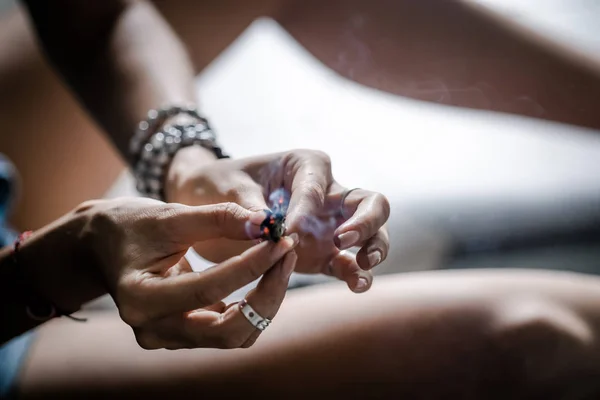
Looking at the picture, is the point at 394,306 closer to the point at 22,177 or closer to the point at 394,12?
the point at 394,12

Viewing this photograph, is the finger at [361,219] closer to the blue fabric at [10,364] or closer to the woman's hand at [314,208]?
the woman's hand at [314,208]

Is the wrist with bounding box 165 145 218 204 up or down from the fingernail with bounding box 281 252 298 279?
up

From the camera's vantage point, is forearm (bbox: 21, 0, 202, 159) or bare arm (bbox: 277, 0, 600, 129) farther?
forearm (bbox: 21, 0, 202, 159)

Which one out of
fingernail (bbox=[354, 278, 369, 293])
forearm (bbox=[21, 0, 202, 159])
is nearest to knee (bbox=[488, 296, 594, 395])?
fingernail (bbox=[354, 278, 369, 293])

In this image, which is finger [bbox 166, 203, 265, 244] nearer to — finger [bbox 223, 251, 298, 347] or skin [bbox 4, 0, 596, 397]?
finger [bbox 223, 251, 298, 347]

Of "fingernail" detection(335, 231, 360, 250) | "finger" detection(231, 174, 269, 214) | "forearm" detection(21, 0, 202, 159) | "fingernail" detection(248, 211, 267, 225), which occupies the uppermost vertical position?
"forearm" detection(21, 0, 202, 159)

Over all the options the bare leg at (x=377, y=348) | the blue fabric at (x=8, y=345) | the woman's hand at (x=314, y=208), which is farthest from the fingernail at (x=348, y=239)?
the blue fabric at (x=8, y=345)
